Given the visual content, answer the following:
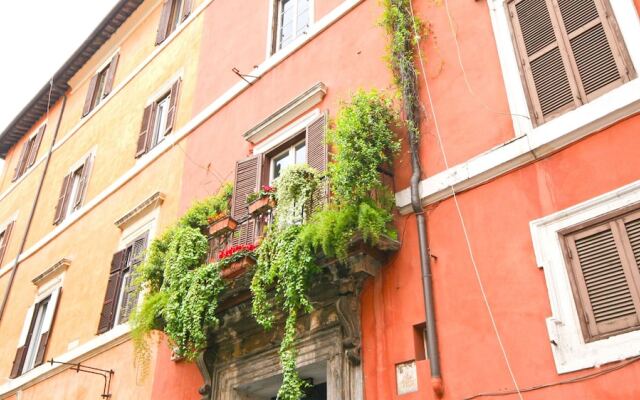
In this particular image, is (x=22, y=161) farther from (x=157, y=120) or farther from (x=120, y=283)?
(x=120, y=283)

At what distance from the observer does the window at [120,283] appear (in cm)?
1038

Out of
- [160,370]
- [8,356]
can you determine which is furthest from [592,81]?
[8,356]

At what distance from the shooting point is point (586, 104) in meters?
5.64

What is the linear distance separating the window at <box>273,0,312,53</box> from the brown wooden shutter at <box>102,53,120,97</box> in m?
6.13

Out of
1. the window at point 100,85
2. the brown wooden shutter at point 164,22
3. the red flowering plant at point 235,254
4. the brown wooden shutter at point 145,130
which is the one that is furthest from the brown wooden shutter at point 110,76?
the red flowering plant at point 235,254

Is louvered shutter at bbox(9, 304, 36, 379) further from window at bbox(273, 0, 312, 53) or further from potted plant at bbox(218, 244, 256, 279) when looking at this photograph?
window at bbox(273, 0, 312, 53)

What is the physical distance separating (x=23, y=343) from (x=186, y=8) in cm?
742

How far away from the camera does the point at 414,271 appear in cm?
634

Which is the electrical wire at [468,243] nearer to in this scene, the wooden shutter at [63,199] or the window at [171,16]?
the window at [171,16]

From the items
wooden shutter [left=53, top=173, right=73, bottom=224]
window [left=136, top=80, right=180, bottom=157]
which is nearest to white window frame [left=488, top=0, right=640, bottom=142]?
window [left=136, top=80, right=180, bottom=157]

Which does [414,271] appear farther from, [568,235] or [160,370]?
[160,370]

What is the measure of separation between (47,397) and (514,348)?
8.63m

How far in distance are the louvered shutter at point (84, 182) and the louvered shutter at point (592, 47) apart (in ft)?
34.8

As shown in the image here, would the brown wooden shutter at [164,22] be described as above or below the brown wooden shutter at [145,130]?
above
